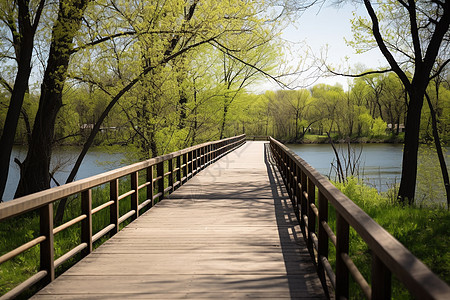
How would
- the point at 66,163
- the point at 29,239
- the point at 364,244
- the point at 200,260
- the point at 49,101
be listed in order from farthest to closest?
the point at 66,163
the point at 49,101
the point at 29,239
the point at 364,244
the point at 200,260

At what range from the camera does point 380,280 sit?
2.24 meters

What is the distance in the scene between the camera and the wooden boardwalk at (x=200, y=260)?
11.8 ft

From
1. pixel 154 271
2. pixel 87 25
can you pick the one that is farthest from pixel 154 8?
pixel 154 271

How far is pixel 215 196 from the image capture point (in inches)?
363

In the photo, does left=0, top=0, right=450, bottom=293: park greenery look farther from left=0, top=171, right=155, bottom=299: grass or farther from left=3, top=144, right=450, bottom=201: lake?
left=3, top=144, right=450, bottom=201: lake

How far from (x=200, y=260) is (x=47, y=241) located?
1543 millimetres

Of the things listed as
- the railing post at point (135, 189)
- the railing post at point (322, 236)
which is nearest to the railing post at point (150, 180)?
the railing post at point (135, 189)

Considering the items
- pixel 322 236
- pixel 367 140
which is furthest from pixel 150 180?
pixel 367 140

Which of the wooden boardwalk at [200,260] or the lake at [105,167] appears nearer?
the wooden boardwalk at [200,260]

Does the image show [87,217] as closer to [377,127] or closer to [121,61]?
[121,61]

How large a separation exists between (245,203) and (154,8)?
4.55 m

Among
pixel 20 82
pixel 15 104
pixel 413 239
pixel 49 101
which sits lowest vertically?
pixel 413 239

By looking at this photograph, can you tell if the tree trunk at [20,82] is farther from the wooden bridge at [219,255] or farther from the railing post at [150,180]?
the wooden bridge at [219,255]

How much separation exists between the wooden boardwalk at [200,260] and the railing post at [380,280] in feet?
4.11
